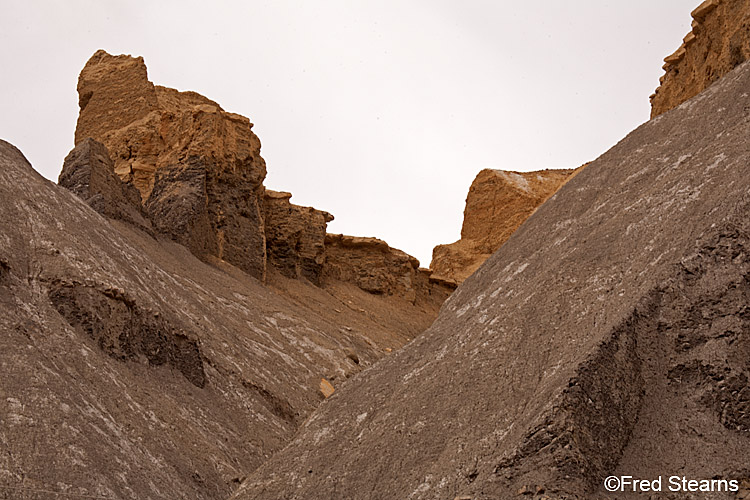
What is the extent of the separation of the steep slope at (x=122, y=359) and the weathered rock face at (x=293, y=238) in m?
7.29

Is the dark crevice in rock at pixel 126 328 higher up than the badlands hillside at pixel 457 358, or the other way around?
the dark crevice in rock at pixel 126 328

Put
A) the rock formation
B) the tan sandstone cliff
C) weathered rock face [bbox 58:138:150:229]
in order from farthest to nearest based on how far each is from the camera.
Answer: the tan sandstone cliff
weathered rock face [bbox 58:138:150:229]
the rock formation

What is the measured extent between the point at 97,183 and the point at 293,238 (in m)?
9.67

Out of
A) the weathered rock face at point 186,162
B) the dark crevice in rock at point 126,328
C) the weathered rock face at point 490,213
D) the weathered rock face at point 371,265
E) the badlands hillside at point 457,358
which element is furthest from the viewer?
the weathered rock face at point 490,213

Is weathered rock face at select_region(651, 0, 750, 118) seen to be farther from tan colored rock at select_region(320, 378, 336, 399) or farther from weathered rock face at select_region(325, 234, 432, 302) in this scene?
weathered rock face at select_region(325, 234, 432, 302)

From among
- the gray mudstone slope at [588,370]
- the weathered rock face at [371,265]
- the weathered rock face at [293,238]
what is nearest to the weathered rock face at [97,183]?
the weathered rock face at [293,238]

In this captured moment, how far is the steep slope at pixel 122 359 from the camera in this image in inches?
435

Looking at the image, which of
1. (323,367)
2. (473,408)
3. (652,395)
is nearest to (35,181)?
(323,367)

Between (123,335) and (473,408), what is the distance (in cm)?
818

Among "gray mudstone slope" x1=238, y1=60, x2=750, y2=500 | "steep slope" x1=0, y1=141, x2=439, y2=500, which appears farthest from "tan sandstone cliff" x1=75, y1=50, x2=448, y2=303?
"gray mudstone slope" x1=238, y1=60, x2=750, y2=500

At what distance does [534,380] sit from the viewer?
26.2ft

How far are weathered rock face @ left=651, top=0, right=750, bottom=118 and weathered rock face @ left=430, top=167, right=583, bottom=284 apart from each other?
20380mm

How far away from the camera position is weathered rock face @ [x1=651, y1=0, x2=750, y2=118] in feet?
46.9

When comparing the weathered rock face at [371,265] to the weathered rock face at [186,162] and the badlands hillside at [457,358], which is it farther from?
the badlands hillside at [457,358]
